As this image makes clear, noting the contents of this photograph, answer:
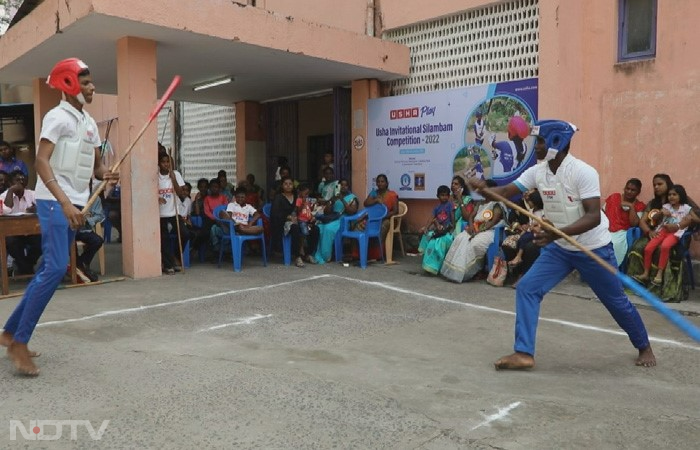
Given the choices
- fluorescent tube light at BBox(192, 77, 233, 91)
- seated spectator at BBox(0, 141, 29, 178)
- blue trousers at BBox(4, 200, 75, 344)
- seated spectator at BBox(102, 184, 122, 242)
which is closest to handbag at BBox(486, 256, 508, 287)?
blue trousers at BBox(4, 200, 75, 344)

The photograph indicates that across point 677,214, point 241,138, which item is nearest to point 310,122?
point 241,138

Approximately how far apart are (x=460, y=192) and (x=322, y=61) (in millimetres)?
2674

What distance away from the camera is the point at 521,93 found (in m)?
8.04

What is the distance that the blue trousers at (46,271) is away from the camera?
12.2ft

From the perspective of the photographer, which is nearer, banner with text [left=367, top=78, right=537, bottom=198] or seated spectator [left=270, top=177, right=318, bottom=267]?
banner with text [left=367, top=78, right=537, bottom=198]

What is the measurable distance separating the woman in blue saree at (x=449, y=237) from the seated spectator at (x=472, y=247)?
16 cm

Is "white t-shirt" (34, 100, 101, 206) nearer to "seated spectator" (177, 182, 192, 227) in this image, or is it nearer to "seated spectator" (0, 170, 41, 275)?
"seated spectator" (0, 170, 41, 275)

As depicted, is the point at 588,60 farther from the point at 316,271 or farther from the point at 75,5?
the point at 75,5

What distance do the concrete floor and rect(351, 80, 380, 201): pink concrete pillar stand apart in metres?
4.01

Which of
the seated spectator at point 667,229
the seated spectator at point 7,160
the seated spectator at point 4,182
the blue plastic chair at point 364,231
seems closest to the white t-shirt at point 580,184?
the seated spectator at point 667,229

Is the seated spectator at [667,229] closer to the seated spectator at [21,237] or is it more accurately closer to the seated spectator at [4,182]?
the seated spectator at [21,237]

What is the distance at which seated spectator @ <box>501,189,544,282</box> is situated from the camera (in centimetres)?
694

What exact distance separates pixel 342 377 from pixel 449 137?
5713mm

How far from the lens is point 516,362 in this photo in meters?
3.96
